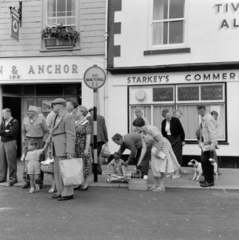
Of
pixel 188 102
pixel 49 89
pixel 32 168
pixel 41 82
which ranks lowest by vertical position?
pixel 32 168

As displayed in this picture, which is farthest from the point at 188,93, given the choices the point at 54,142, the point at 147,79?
the point at 54,142

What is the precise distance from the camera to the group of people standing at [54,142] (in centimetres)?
717

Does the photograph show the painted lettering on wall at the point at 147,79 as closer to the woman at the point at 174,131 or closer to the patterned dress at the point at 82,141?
the woman at the point at 174,131

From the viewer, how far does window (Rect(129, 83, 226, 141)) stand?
1127 centimetres

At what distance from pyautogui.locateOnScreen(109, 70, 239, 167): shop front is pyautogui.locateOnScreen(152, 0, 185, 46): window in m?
1.16

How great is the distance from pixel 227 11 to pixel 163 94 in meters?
3.19

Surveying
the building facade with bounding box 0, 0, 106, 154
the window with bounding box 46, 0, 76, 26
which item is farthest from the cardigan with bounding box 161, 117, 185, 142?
the window with bounding box 46, 0, 76, 26

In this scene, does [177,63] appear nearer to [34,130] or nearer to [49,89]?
[49,89]

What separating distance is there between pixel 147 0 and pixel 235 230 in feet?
28.4

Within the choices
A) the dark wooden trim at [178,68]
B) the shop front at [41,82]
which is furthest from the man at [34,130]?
the dark wooden trim at [178,68]

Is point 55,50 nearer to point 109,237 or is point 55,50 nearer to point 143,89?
point 143,89

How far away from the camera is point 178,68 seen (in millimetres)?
11438

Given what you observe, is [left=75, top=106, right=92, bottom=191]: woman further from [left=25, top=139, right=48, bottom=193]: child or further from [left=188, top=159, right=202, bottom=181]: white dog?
[left=188, top=159, right=202, bottom=181]: white dog

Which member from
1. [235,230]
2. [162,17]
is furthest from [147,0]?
[235,230]
